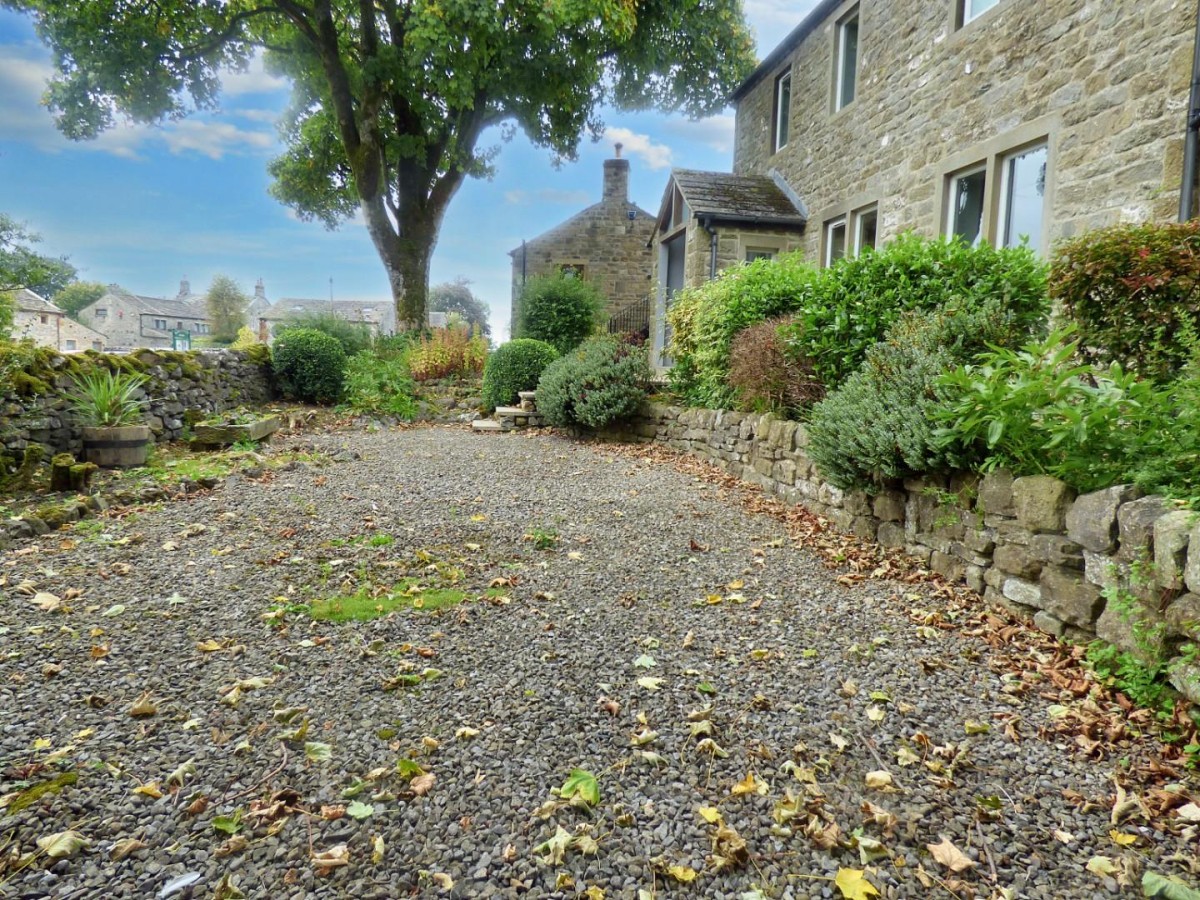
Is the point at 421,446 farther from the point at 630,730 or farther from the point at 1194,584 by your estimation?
the point at 1194,584

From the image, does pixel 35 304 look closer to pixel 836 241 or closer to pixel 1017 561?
pixel 836 241

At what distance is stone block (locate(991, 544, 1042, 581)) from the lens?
307 cm

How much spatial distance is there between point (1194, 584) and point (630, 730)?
1.99 m

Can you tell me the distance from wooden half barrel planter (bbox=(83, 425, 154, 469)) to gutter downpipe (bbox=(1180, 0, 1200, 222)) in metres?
9.09

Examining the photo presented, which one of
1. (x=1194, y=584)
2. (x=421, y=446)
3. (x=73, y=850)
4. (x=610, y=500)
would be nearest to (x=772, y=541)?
(x=610, y=500)

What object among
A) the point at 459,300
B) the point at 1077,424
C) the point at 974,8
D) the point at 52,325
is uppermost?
the point at 459,300

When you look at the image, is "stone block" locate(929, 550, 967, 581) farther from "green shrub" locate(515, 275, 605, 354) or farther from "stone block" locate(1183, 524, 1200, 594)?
"green shrub" locate(515, 275, 605, 354)

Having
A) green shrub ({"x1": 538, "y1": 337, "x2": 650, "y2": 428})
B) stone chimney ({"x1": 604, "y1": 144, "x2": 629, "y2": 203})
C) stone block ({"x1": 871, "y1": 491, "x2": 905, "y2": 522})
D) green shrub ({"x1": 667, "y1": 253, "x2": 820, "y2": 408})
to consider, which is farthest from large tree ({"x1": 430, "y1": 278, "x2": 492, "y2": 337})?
stone block ({"x1": 871, "y1": 491, "x2": 905, "y2": 522})

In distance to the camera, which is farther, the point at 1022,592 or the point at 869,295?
the point at 869,295

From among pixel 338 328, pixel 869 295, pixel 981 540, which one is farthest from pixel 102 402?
pixel 338 328

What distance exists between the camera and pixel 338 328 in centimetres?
1377

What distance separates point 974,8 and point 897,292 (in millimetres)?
4926

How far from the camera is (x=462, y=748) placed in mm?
2219

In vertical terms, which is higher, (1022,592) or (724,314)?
(724,314)
